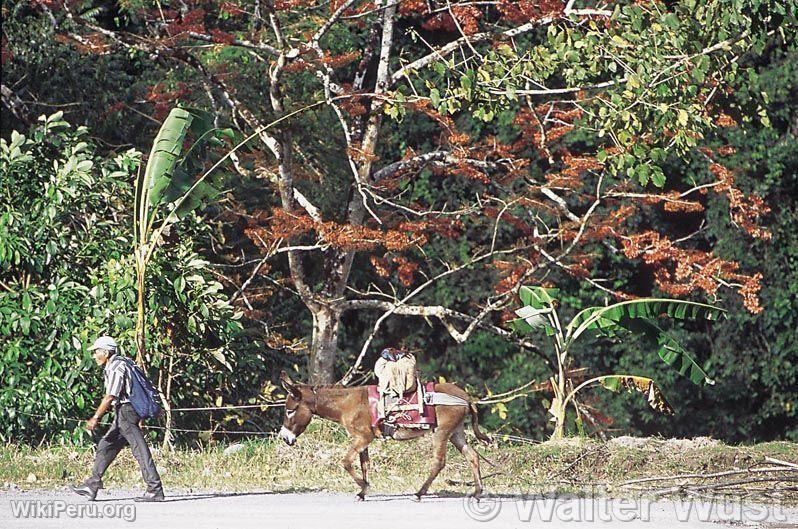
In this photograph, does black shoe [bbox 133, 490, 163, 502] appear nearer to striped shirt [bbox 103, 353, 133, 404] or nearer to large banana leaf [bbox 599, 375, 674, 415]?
striped shirt [bbox 103, 353, 133, 404]

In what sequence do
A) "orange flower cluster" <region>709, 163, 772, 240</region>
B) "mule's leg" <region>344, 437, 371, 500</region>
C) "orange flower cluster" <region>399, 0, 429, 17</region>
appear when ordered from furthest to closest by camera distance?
"orange flower cluster" <region>709, 163, 772, 240</region>
"orange flower cluster" <region>399, 0, 429, 17</region>
"mule's leg" <region>344, 437, 371, 500</region>

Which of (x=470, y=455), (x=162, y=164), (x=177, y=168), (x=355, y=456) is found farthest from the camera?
(x=177, y=168)

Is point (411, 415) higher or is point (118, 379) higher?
point (118, 379)

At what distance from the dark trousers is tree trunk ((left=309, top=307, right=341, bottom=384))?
583cm

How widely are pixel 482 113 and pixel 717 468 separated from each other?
158 inches

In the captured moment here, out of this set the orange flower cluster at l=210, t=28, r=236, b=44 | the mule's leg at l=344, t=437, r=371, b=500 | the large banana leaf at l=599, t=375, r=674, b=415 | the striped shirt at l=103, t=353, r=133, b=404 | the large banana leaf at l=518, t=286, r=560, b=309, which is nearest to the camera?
the striped shirt at l=103, t=353, r=133, b=404

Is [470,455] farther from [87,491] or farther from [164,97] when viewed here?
[164,97]

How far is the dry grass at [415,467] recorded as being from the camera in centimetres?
1123

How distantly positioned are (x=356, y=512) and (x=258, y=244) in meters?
6.40

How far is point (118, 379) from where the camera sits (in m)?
9.95

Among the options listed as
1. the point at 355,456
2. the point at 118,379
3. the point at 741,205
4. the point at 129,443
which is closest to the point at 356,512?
the point at 355,456

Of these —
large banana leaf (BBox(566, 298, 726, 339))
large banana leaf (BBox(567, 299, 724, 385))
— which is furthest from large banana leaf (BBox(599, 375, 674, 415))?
large banana leaf (BBox(566, 298, 726, 339))

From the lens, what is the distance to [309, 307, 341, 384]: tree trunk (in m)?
15.9

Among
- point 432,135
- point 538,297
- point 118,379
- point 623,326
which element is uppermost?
point 432,135
